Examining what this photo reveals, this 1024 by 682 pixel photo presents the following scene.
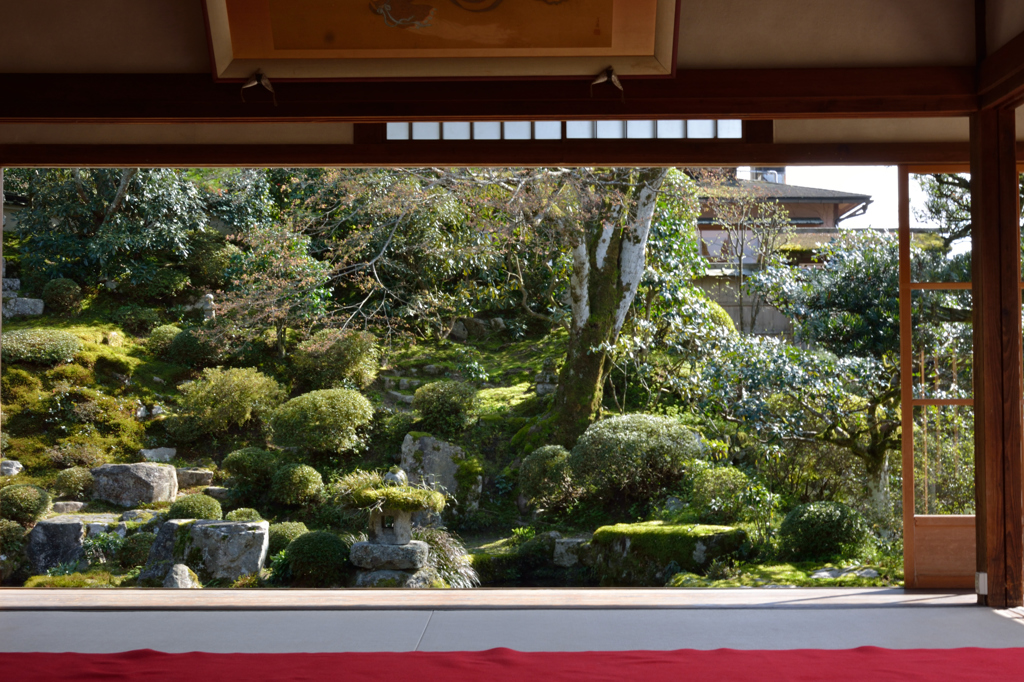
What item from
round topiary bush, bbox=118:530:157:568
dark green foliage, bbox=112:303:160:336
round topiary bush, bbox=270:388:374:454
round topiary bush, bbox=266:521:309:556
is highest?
dark green foliage, bbox=112:303:160:336

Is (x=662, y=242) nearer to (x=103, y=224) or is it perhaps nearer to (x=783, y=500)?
(x=783, y=500)

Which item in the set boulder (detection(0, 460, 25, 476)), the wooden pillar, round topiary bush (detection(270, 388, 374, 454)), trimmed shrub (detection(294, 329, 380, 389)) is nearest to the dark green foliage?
trimmed shrub (detection(294, 329, 380, 389))

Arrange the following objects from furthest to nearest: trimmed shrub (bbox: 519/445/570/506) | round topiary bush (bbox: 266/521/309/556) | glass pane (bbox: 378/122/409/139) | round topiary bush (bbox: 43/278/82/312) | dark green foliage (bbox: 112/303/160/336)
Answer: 1. dark green foliage (bbox: 112/303/160/336)
2. round topiary bush (bbox: 43/278/82/312)
3. trimmed shrub (bbox: 519/445/570/506)
4. round topiary bush (bbox: 266/521/309/556)
5. glass pane (bbox: 378/122/409/139)

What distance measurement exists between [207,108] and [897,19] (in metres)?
2.93

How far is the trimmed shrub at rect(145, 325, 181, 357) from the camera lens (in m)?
9.91

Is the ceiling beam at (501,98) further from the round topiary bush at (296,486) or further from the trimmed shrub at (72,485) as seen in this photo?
the trimmed shrub at (72,485)

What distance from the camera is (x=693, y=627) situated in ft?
10.4

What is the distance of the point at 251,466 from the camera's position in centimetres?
821

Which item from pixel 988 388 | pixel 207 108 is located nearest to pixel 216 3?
pixel 207 108

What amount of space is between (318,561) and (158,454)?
11.4 ft

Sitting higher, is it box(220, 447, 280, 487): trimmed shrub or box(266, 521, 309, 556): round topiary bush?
box(220, 447, 280, 487): trimmed shrub

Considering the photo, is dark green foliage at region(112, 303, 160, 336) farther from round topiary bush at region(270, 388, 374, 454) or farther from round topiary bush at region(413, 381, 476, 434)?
round topiary bush at region(413, 381, 476, 434)

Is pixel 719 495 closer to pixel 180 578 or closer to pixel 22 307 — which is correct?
pixel 180 578

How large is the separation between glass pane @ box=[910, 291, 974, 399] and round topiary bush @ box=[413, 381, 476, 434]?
5.67 meters
